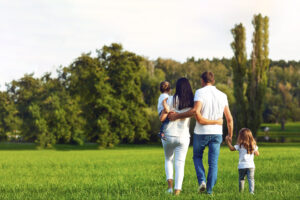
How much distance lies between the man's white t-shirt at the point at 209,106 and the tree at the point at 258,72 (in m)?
42.9

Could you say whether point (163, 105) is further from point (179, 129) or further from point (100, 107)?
point (100, 107)

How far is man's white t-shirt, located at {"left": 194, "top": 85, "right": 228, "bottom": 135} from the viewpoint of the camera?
760 cm

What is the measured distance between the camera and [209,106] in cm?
769

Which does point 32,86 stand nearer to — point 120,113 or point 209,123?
point 120,113

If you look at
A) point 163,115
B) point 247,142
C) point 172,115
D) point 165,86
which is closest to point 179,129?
point 172,115

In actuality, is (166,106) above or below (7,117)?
below

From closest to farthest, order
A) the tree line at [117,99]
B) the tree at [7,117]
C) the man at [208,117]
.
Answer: the man at [208,117]
the tree line at [117,99]
the tree at [7,117]

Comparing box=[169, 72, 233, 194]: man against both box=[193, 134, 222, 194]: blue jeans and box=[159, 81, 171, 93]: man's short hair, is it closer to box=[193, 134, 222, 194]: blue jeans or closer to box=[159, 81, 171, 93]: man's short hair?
box=[193, 134, 222, 194]: blue jeans

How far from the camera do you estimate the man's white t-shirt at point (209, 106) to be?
760cm

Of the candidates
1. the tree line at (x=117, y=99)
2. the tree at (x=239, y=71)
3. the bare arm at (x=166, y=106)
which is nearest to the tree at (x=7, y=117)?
the tree line at (x=117, y=99)

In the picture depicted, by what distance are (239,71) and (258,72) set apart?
7.81 ft

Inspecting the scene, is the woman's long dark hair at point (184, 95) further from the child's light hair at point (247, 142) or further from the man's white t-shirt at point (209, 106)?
the child's light hair at point (247, 142)

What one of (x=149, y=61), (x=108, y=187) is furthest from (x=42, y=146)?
(x=108, y=187)

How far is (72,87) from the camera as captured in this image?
6397cm
